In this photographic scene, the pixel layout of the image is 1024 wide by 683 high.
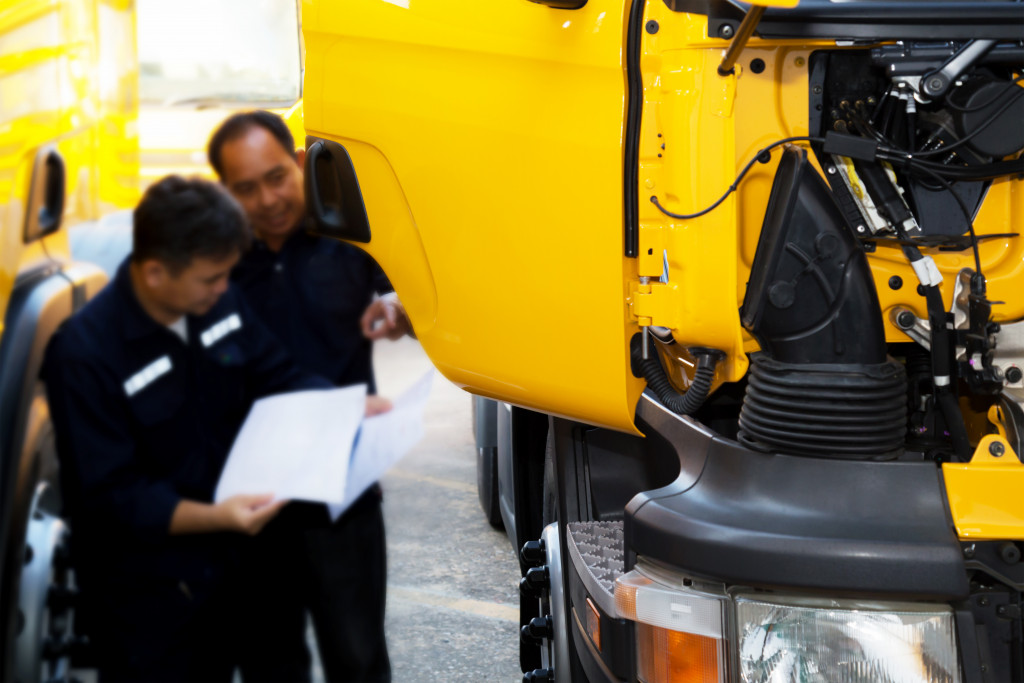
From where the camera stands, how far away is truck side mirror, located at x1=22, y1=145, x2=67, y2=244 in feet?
3.99

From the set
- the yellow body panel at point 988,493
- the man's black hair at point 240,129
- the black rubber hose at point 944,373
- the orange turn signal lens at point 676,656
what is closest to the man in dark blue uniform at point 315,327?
the man's black hair at point 240,129

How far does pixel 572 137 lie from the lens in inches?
74.9

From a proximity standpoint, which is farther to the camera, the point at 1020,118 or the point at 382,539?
the point at 1020,118

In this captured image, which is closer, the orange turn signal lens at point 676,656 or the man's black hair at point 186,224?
the man's black hair at point 186,224

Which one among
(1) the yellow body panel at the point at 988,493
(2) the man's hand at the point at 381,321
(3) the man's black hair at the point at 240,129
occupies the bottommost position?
(1) the yellow body panel at the point at 988,493

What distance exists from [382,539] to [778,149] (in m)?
1.06

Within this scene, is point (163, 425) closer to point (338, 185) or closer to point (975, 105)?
point (338, 185)

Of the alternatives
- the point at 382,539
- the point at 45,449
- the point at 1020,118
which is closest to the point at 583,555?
the point at 382,539

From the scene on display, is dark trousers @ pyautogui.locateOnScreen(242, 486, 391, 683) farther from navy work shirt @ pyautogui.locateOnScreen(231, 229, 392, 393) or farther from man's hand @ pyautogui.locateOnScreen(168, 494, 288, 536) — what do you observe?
navy work shirt @ pyautogui.locateOnScreen(231, 229, 392, 393)

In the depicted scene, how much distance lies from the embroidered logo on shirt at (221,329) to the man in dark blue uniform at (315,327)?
30 millimetres

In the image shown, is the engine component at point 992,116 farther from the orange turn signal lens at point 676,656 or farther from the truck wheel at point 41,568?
the truck wheel at point 41,568

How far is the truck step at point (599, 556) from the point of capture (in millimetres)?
2008

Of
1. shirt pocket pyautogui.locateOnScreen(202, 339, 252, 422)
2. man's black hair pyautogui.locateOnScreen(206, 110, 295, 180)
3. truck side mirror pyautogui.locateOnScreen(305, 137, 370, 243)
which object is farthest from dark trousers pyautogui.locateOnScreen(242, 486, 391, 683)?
truck side mirror pyautogui.locateOnScreen(305, 137, 370, 243)

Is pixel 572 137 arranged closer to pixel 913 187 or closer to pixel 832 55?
pixel 832 55
